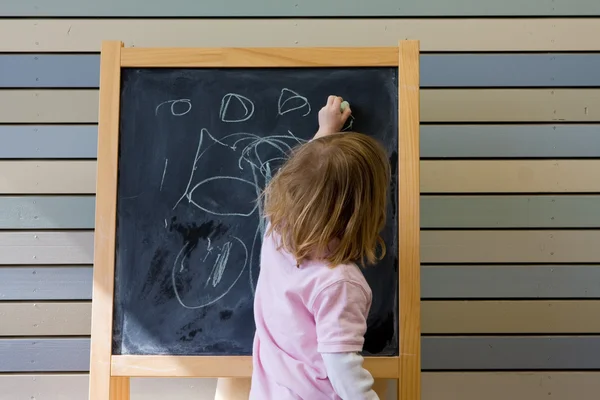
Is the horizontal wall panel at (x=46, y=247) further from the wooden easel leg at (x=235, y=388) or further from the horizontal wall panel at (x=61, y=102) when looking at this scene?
the wooden easel leg at (x=235, y=388)

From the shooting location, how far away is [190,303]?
1649 mm

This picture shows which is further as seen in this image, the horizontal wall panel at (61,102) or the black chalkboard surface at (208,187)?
A: the horizontal wall panel at (61,102)

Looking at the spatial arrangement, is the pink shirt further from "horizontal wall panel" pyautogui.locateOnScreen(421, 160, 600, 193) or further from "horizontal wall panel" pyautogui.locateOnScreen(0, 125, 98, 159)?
"horizontal wall panel" pyautogui.locateOnScreen(0, 125, 98, 159)

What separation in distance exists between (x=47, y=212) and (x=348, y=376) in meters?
1.31

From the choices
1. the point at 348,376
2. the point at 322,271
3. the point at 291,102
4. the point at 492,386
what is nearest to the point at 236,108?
the point at 291,102

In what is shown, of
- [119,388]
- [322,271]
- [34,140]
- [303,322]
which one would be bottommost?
[119,388]

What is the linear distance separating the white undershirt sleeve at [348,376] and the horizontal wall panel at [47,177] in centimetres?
119

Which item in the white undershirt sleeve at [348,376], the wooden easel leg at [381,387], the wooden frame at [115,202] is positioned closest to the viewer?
the white undershirt sleeve at [348,376]

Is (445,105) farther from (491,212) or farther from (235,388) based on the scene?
(235,388)

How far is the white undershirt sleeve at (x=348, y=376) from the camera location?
1307mm

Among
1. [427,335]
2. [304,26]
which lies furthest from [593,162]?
[304,26]

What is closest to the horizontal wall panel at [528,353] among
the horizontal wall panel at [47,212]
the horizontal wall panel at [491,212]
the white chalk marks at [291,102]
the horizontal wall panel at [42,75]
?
the horizontal wall panel at [491,212]

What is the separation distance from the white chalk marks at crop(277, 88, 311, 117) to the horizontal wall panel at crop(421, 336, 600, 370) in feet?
3.17

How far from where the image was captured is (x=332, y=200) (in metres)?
1.38
